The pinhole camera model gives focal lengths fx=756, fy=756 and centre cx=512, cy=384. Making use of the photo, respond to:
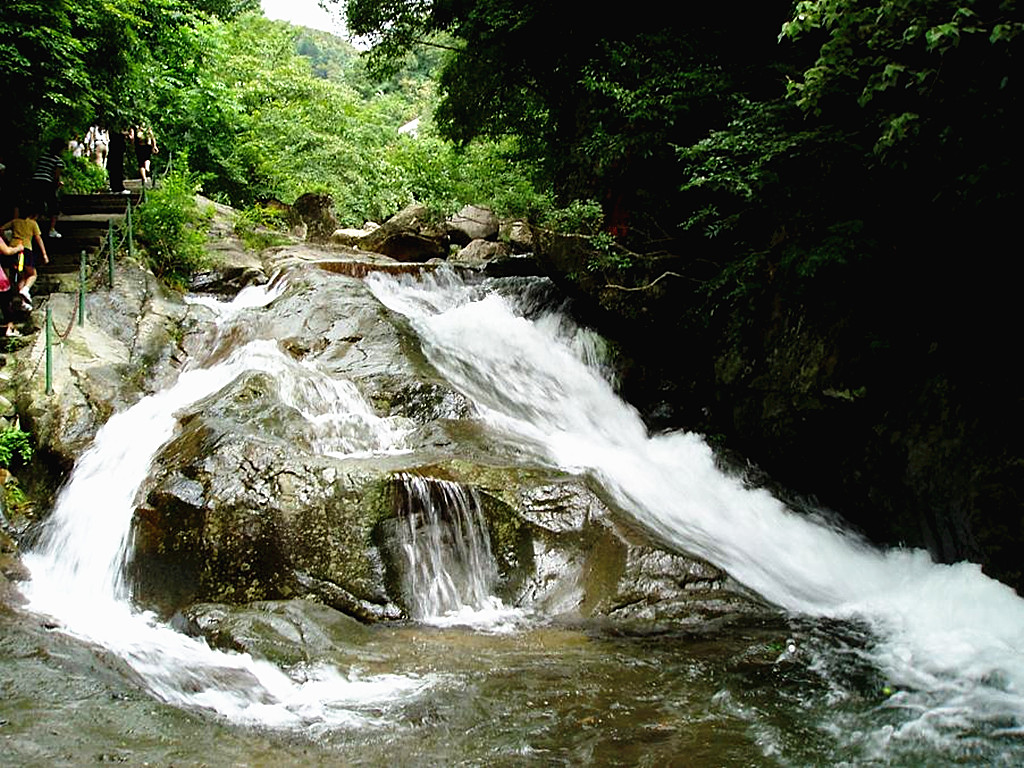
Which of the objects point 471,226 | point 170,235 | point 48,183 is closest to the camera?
point 48,183

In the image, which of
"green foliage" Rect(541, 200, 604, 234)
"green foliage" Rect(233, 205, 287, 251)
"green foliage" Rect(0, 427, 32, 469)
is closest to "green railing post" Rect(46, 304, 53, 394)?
"green foliage" Rect(0, 427, 32, 469)

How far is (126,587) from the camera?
6609 mm

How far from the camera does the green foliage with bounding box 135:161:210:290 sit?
1416 centimetres

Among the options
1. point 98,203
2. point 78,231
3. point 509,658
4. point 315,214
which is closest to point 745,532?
point 509,658

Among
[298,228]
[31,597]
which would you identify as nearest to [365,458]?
[31,597]

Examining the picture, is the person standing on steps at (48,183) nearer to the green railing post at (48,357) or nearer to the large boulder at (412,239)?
the green railing post at (48,357)

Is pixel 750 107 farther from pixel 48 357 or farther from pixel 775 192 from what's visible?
pixel 48 357

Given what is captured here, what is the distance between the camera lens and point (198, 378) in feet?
32.2

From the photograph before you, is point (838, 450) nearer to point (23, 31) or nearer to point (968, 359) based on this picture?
point (968, 359)

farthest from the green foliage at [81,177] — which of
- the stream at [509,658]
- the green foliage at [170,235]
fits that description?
the stream at [509,658]

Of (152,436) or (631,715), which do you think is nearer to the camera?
(631,715)

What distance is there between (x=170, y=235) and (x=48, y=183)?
7.34ft

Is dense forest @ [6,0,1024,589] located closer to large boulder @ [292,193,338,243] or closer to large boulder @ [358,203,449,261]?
large boulder @ [358,203,449,261]

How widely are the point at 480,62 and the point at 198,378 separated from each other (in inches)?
310
